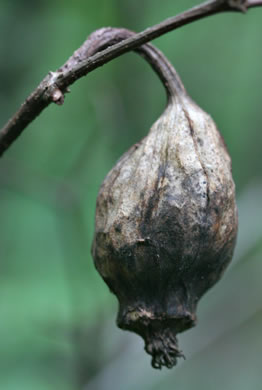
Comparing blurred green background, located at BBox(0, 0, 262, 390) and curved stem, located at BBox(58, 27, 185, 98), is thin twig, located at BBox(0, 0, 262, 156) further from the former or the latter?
blurred green background, located at BBox(0, 0, 262, 390)

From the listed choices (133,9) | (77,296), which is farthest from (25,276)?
(133,9)

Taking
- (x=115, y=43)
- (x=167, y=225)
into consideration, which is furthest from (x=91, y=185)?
(x=167, y=225)

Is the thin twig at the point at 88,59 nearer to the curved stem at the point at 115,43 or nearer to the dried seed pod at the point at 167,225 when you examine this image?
the curved stem at the point at 115,43

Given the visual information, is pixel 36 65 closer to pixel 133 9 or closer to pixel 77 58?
pixel 133 9

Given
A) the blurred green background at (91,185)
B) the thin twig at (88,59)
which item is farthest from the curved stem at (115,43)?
the blurred green background at (91,185)

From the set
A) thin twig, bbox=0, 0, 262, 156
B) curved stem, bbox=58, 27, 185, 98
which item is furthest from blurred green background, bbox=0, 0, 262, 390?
thin twig, bbox=0, 0, 262, 156

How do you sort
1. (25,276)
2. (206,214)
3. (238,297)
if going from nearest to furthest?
(206,214)
(238,297)
(25,276)
